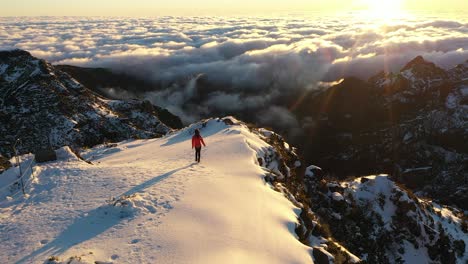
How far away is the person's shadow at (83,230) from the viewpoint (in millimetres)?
14578

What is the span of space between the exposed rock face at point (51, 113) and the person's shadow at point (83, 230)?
79443mm

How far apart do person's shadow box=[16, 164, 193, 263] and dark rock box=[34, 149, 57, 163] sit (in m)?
11.0

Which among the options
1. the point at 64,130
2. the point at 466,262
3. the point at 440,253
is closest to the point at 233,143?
the point at 440,253

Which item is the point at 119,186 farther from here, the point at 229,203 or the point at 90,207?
the point at 229,203

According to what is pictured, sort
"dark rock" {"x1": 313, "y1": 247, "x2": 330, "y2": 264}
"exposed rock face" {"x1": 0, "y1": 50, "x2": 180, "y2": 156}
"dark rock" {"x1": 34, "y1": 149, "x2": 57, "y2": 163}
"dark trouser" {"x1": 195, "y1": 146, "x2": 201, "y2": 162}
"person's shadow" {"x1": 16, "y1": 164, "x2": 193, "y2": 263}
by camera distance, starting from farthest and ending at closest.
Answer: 1. "exposed rock face" {"x1": 0, "y1": 50, "x2": 180, "y2": 156}
2. "dark trouser" {"x1": 195, "y1": 146, "x2": 201, "y2": 162}
3. "dark rock" {"x1": 34, "y1": 149, "x2": 57, "y2": 163}
4. "dark rock" {"x1": 313, "y1": 247, "x2": 330, "y2": 264}
5. "person's shadow" {"x1": 16, "y1": 164, "x2": 193, "y2": 263}

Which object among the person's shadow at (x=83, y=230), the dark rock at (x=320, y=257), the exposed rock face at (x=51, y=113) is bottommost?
the exposed rock face at (x=51, y=113)

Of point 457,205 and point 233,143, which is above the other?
point 233,143

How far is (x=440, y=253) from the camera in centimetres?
4431

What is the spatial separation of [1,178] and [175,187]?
39.0ft

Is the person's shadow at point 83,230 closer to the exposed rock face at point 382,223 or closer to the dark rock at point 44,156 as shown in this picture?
the dark rock at point 44,156

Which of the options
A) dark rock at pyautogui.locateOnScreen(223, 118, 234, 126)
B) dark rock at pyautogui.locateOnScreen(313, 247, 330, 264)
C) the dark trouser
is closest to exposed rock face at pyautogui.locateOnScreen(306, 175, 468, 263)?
dark rock at pyautogui.locateOnScreen(223, 118, 234, 126)

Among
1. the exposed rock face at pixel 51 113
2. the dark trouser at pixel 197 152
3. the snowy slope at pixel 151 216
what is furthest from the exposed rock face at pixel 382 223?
the exposed rock face at pixel 51 113

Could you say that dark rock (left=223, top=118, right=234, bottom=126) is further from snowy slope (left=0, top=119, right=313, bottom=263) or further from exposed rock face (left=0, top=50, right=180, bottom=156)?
exposed rock face (left=0, top=50, right=180, bottom=156)

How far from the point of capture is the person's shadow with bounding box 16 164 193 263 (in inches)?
574
